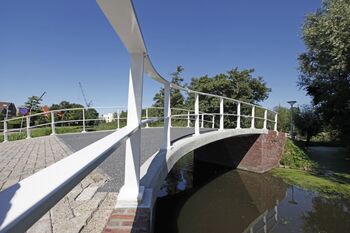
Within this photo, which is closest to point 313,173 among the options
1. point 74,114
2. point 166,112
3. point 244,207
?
point 244,207

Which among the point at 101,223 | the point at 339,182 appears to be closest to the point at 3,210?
the point at 101,223

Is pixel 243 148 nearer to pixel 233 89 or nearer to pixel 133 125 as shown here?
pixel 133 125

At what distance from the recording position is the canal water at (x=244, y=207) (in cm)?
608

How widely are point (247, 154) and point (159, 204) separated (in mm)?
5960

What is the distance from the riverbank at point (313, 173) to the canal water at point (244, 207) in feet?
1.79

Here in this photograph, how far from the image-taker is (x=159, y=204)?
7.42m

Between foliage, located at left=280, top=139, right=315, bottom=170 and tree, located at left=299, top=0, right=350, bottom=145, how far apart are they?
9.86ft

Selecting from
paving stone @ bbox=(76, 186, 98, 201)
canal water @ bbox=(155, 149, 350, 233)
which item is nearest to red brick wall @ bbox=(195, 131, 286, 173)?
canal water @ bbox=(155, 149, 350, 233)

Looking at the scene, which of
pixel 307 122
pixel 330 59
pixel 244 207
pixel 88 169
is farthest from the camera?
pixel 307 122

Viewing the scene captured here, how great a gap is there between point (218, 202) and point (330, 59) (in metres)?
8.24

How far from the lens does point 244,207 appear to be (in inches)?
286

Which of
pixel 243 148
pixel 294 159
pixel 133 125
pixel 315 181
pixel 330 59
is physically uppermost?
pixel 330 59

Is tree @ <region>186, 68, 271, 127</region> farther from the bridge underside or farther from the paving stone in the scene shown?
the paving stone

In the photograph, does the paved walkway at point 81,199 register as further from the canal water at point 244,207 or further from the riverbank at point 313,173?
the riverbank at point 313,173
